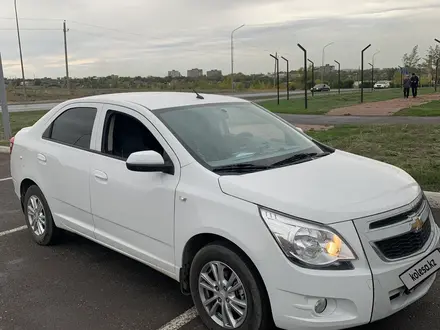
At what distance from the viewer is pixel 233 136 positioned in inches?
157

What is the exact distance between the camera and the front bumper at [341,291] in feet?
9.09

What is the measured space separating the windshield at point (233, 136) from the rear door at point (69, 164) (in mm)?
980

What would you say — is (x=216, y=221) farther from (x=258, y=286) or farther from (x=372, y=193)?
(x=372, y=193)

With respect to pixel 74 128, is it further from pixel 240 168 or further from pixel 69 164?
pixel 240 168

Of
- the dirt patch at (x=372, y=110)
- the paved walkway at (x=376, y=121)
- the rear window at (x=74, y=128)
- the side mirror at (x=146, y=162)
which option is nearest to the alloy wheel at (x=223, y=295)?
the side mirror at (x=146, y=162)

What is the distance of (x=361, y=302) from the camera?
9.12ft

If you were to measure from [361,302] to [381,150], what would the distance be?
7.22 m

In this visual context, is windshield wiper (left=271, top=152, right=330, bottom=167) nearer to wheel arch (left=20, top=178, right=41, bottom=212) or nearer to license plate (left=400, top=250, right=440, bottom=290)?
license plate (left=400, top=250, right=440, bottom=290)

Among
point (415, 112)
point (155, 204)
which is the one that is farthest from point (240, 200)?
point (415, 112)

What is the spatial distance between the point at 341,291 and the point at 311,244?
1.02 ft

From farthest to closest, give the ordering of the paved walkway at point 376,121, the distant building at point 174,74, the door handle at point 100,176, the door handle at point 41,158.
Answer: the distant building at point 174,74 < the paved walkway at point 376,121 < the door handle at point 41,158 < the door handle at point 100,176

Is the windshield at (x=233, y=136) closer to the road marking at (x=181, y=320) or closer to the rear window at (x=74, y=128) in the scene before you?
the rear window at (x=74, y=128)

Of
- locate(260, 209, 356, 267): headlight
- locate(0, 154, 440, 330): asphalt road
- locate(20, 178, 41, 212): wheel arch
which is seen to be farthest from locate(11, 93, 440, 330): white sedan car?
locate(20, 178, 41, 212): wheel arch

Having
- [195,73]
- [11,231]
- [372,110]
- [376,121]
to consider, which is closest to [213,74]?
[195,73]
